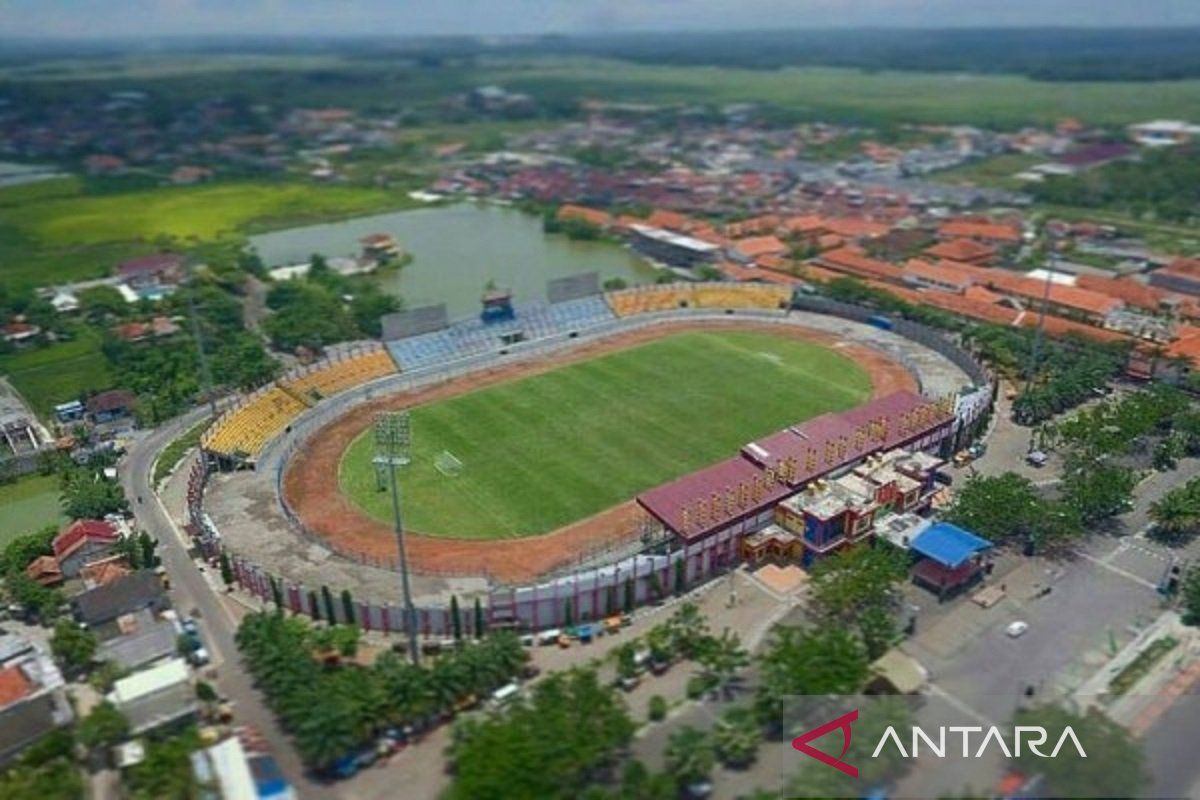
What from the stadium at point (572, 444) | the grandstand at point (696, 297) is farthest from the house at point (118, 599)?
the grandstand at point (696, 297)

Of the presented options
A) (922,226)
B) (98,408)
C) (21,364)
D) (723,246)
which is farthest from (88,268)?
(922,226)

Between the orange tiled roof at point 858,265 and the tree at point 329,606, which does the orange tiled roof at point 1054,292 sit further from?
the tree at point 329,606

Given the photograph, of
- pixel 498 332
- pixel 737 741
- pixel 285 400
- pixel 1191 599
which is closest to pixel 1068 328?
pixel 1191 599

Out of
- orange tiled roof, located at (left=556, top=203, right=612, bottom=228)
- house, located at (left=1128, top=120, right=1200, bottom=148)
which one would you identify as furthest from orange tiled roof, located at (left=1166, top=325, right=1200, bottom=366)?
house, located at (left=1128, top=120, right=1200, bottom=148)

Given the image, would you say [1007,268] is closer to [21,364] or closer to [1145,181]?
[1145,181]

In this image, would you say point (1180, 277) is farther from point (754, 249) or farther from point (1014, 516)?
point (1014, 516)
